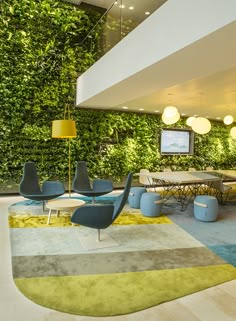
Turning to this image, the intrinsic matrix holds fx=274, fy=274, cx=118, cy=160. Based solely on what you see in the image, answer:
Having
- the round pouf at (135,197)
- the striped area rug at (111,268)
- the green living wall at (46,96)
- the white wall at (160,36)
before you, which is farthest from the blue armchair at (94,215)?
the green living wall at (46,96)

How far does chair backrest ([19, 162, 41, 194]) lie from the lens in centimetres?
554

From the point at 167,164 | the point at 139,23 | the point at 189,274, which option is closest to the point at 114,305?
the point at 189,274

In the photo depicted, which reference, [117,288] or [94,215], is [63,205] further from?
[117,288]

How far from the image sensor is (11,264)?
3.14m

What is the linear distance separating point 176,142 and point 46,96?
5.09m

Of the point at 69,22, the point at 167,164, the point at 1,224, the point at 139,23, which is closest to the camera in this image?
the point at 139,23

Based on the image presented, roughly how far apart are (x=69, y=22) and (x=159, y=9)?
14.8ft

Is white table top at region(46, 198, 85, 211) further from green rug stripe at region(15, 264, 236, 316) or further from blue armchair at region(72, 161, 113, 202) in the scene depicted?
green rug stripe at region(15, 264, 236, 316)

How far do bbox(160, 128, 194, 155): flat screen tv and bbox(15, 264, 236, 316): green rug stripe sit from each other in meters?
6.92

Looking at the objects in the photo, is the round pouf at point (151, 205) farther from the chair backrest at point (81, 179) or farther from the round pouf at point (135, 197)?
the chair backrest at point (81, 179)

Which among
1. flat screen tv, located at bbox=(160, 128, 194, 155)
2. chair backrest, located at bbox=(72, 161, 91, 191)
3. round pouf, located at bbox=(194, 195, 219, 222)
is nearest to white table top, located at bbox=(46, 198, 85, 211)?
chair backrest, located at bbox=(72, 161, 91, 191)

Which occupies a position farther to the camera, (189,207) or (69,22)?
(69,22)

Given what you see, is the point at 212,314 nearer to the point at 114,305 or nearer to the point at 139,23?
the point at 114,305

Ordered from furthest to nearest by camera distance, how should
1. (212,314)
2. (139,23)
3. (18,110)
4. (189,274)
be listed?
1. (18,110)
2. (139,23)
3. (189,274)
4. (212,314)
